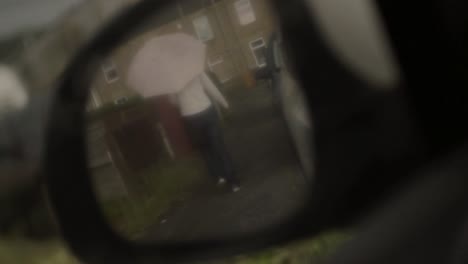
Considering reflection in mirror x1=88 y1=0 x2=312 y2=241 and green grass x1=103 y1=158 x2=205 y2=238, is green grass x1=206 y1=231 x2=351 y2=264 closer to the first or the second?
reflection in mirror x1=88 y1=0 x2=312 y2=241

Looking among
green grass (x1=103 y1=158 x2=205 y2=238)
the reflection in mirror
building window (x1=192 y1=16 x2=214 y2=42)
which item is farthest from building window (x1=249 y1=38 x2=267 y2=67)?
green grass (x1=103 y1=158 x2=205 y2=238)

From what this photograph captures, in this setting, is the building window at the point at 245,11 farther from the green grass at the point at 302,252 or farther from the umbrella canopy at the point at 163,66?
the green grass at the point at 302,252

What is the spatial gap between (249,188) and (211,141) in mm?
230

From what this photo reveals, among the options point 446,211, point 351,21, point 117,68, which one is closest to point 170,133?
point 117,68

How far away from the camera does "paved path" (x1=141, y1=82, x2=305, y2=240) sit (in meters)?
1.71

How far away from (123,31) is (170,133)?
29 cm

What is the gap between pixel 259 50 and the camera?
5.47 ft

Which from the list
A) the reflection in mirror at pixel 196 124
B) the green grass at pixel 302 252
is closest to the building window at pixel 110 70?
the reflection in mirror at pixel 196 124

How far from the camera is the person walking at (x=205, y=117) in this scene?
1.63 metres

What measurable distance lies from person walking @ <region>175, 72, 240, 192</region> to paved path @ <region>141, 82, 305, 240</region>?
0.03 meters

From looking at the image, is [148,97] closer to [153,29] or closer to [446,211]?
[153,29]

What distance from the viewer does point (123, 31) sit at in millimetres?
1634

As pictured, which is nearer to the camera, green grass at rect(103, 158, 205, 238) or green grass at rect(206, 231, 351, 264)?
green grass at rect(103, 158, 205, 238)

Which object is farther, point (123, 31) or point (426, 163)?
point (426, 163)
